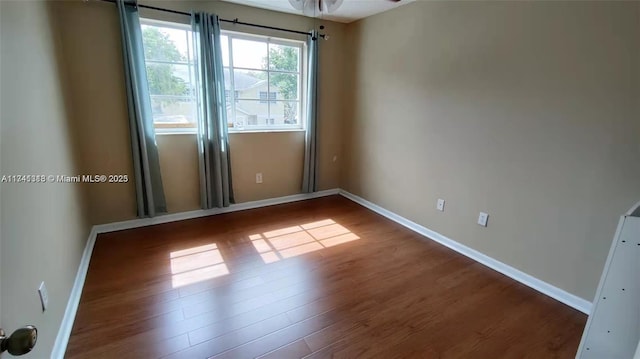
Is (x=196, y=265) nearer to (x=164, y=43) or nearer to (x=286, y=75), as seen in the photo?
(x=164, y=43)

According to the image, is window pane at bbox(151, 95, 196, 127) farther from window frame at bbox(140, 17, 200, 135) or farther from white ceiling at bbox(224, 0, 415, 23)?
white ceiling at bbox(224, 0, 415, 23)

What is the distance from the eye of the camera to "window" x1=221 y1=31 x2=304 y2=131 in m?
3.33

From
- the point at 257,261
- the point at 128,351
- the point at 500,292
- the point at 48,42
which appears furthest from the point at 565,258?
the point at 48,42

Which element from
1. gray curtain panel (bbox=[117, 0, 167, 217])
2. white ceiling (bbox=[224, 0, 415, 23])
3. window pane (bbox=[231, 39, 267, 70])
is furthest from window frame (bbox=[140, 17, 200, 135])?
white ceiling (bbox=[224, 0, 415, 23])

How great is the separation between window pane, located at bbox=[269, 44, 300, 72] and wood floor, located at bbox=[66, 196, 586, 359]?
1.97 metres

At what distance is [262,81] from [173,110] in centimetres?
102

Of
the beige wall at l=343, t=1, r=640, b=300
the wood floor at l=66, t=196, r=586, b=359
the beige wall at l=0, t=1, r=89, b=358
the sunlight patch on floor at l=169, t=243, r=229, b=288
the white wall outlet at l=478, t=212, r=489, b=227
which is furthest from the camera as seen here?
the white wall outlet at l=478, t=212, r=489, b=227

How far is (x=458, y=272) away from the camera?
2.43 metres

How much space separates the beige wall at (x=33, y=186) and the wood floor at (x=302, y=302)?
370 millimetres

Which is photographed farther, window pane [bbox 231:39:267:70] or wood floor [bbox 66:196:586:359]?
window pane [bbox 231:39:267:70]

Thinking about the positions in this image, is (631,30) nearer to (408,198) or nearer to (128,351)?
(408,198)

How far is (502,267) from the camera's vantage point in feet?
8.04

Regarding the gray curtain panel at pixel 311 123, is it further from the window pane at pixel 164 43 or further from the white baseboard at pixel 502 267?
the window pane at pixel 164 43

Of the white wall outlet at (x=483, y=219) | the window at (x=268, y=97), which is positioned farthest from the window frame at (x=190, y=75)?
the white wall outlet at (x=483, y=219)
